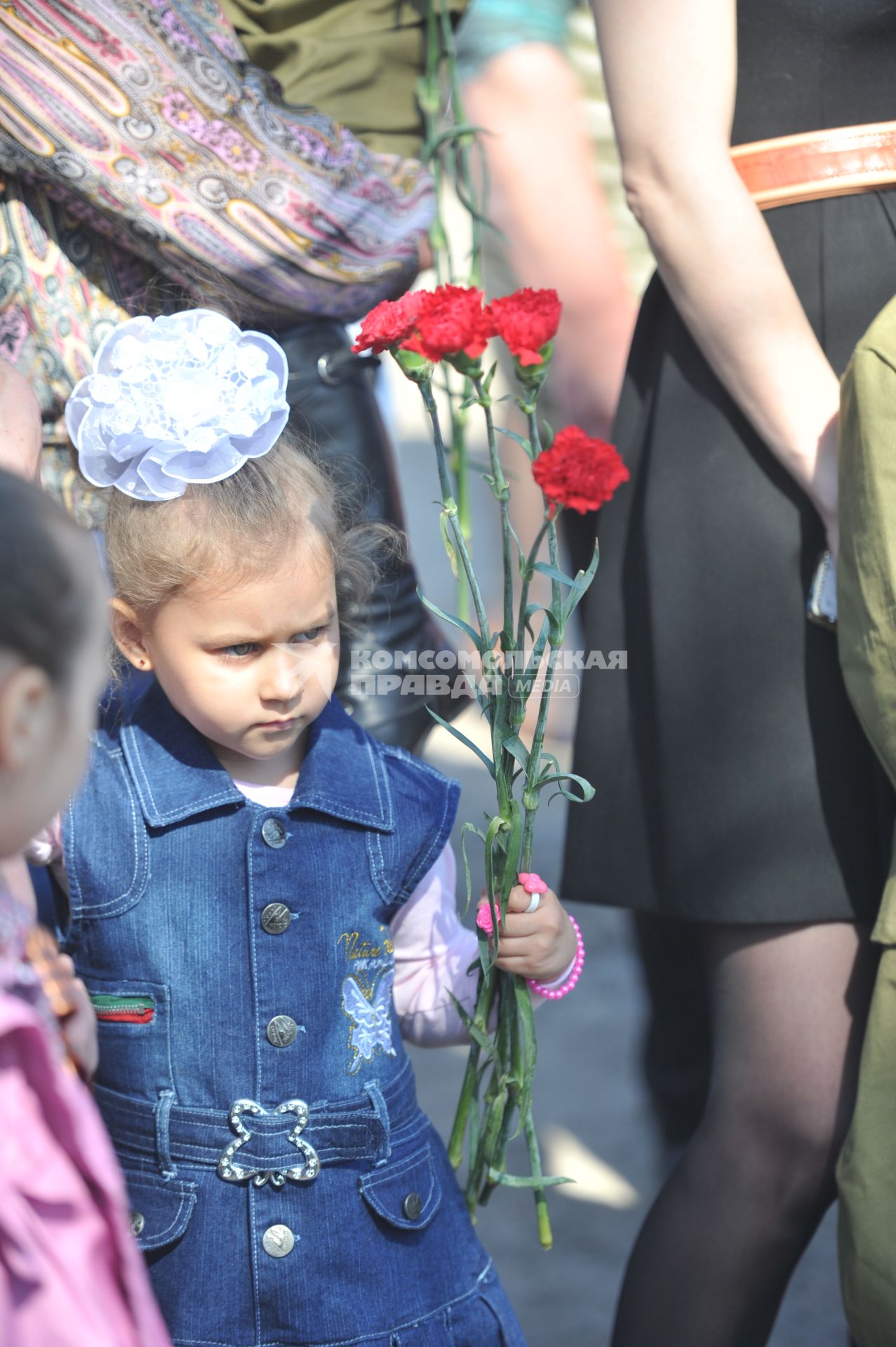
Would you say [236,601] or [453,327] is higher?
[453,327]

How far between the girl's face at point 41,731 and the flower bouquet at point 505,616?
43 cm

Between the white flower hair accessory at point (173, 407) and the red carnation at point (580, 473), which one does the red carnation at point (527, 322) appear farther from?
the white flower hair accessory at point (173, 407)

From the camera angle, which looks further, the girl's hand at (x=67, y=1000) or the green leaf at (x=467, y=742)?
the green leaf at (x=467, y=742)

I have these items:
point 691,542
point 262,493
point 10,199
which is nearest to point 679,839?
point 691,542

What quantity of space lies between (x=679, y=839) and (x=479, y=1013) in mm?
355

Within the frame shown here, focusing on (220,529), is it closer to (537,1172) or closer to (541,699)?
(541,699)

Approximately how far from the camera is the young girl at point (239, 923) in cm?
140

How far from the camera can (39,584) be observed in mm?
917

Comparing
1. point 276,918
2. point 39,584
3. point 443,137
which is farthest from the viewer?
point 443,137

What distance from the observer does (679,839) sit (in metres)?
1.71

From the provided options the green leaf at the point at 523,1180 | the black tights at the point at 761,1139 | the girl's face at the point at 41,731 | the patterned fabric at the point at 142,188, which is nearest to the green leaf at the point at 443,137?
the patterned fabric at the point at 142,188

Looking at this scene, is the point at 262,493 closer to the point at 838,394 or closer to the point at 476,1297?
the point at 838,394

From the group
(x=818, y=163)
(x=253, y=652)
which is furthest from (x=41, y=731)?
(x=818, y=163)

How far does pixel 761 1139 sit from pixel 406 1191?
0.43 m
